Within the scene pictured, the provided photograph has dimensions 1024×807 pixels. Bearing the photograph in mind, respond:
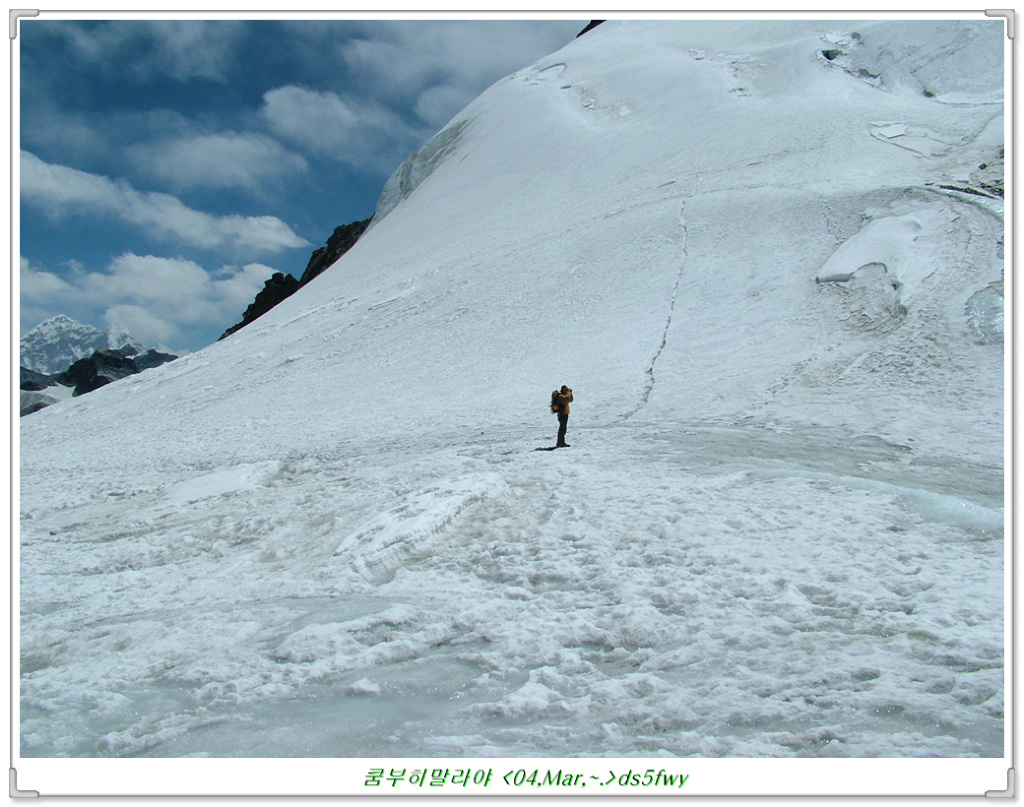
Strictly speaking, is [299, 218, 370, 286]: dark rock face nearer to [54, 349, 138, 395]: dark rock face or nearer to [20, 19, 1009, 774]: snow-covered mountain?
[54, 349, 138, 395]: dark rock face

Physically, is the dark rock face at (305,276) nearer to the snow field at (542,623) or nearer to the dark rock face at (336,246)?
the dark rock face at (336,246)

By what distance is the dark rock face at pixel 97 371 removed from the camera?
63.9 metres

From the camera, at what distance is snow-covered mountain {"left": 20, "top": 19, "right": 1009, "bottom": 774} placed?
3590 millimetres

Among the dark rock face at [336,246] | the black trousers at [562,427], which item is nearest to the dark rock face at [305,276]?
→ the dark rock face at [336,246]

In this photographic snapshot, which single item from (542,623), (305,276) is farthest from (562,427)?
(305,276)

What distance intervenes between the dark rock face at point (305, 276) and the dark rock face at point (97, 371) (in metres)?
18.5

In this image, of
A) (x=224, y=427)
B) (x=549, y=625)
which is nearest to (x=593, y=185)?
(x=224, y=427)

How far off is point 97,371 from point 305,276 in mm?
28045

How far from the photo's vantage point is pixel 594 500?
6.63 m

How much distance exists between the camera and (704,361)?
12.1m

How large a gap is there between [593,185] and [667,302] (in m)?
11.9
